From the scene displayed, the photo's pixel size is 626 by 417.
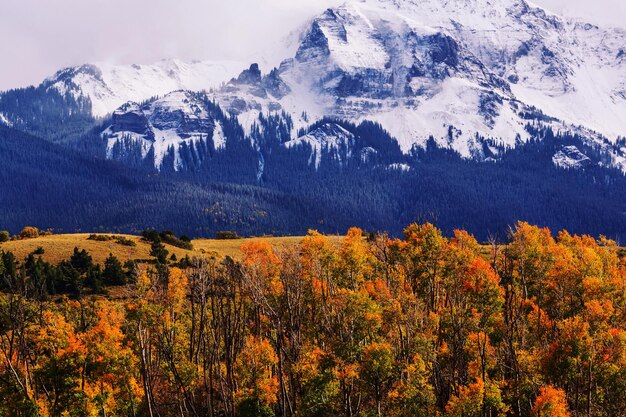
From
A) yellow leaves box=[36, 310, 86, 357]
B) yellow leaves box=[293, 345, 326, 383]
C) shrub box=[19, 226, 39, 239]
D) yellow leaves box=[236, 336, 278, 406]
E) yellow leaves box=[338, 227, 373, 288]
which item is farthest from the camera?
shrub box=[19, 226, 39, 239]

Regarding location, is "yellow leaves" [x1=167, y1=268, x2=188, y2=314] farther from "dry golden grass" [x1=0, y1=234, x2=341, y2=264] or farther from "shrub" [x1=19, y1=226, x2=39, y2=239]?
"shrub" [x1=19, y1=226, x2=39, y2=239]

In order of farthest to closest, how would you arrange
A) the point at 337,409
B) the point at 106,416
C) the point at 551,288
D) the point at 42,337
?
the point at 551,288 → the point at 337,409 → the point at 106,416 → the point at 42,337

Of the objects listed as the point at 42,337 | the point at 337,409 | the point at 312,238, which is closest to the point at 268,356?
the point at 337,409

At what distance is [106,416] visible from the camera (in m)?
66.3

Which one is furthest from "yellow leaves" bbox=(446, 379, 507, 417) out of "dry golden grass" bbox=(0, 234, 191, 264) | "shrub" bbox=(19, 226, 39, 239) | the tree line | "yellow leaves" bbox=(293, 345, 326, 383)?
"shrub" bbox=(19, 226, 39, 239)

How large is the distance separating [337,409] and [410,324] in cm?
1396

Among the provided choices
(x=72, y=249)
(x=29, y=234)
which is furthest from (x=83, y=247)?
(x=29, y=234)

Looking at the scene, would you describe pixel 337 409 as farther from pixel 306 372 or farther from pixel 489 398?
pixel 489 398

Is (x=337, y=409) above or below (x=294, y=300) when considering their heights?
below

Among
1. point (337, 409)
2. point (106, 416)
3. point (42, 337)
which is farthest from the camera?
point (337, 409)

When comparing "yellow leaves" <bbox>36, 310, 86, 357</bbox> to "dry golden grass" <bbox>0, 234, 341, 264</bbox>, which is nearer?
"yellow leaves" <bbox>36, 310, 86, 357</bbox>

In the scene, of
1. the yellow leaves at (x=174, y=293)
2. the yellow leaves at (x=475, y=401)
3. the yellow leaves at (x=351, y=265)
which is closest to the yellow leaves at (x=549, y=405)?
the yellow leaves at (x=475, y=401)

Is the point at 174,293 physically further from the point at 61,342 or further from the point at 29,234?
the point at 29,234

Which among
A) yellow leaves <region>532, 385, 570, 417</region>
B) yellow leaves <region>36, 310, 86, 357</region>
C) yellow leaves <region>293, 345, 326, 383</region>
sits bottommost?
yellow leaves <region>532, 385, 570, 417</region>
